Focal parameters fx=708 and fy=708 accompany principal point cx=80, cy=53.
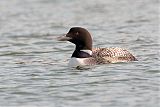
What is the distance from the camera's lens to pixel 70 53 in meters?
17.0

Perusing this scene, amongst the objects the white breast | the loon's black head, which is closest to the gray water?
the white breast

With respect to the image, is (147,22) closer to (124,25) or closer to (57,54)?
(124,25)

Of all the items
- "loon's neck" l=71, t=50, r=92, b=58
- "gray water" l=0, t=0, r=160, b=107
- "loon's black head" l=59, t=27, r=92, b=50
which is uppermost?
"loon's black head" l=59, t=27, r=92, b=50

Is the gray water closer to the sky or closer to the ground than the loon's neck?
closer to the ground

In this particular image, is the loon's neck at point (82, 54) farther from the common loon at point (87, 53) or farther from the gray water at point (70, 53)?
the gray water at point (70, 53)

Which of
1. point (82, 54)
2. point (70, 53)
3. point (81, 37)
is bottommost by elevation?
point (70, 53)

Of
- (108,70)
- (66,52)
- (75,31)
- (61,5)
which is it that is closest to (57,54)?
(66,52)

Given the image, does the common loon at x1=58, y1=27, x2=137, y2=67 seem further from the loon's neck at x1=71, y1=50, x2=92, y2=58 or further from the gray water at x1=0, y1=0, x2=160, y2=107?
the gray water at x1=0, y1=0, x2=160, y2=107

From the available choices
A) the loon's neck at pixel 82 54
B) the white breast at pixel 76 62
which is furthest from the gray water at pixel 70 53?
the loon's neck at pixel 82 54

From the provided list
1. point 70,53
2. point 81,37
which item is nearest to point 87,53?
point 81,37

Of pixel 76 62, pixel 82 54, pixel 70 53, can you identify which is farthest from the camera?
pixel 70 53

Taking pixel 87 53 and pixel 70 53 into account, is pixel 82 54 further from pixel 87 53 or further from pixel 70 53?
pixel 70 53

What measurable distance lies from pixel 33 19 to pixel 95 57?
27.5 feet

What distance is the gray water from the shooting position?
1145 cm
